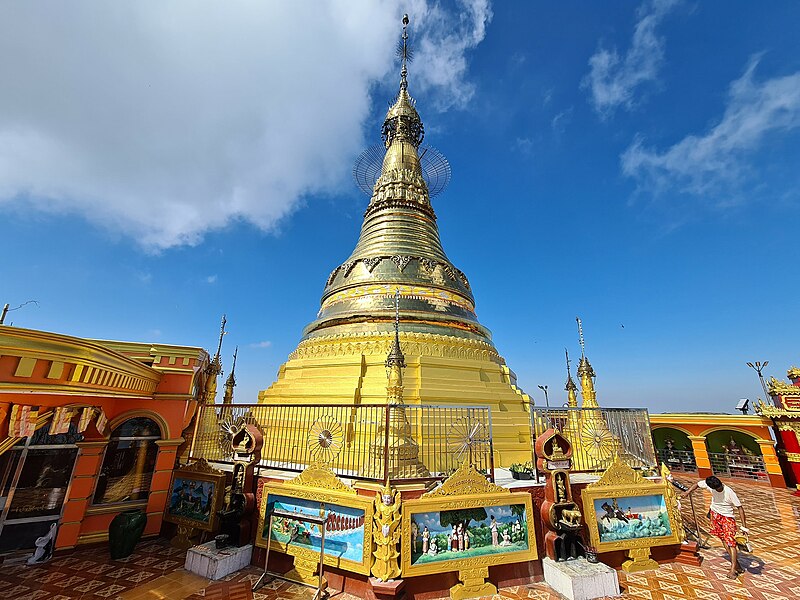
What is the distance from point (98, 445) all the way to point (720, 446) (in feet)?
103

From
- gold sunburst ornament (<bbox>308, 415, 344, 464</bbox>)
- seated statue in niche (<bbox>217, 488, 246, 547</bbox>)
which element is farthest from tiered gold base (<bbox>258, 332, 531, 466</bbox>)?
seated statue in niche (<bbox>217, 488, 246, 547</bbox>)

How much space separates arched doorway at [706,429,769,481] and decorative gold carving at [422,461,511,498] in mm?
19675

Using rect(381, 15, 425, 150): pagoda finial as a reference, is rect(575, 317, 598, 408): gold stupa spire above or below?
below

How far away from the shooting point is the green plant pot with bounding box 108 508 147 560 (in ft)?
26.3

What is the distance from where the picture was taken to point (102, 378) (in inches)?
266

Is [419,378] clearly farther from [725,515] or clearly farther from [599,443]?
[725,515]

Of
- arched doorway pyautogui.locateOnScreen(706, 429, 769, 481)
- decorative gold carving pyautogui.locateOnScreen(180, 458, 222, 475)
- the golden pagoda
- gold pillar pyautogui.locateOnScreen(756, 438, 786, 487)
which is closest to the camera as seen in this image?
decorative gold carving pyautogui.locateOnScreen(180, 458, 222, 475)

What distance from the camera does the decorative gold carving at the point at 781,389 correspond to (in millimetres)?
17109

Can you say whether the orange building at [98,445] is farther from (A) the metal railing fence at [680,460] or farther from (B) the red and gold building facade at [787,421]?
(A) the metal railing fence at [680,460]

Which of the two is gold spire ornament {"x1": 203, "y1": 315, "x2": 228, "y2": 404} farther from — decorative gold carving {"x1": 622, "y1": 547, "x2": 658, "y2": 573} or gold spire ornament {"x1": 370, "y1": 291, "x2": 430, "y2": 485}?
decorative gold carving {"x1": 622, "y1": 547, "x2": 658, "y2": 573}

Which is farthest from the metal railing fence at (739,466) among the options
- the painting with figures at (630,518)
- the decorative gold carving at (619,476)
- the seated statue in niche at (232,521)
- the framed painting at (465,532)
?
the seated statue in niche at (232,521)

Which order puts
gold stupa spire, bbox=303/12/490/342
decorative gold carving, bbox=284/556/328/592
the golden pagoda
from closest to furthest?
decorative gold carving, bbox=284/556/328/592
the golden pagoda
gold stupa spire, bbox=303/12/490/342

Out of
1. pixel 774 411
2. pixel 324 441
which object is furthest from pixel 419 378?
pixel 774 411

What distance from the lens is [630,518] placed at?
7.95 meters
